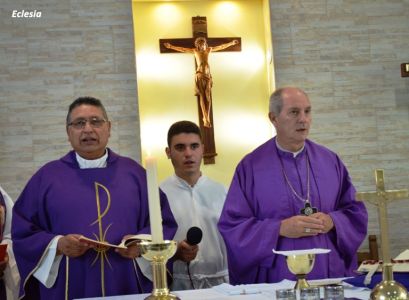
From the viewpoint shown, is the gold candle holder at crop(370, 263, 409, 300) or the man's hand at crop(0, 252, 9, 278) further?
the man's hand at crop(0, 252, 9, 278)

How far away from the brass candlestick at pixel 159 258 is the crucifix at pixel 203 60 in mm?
5862

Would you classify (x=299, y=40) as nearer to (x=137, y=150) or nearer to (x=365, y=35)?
(x=365, y=35)

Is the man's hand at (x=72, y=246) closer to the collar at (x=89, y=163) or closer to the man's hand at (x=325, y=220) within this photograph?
the collar at (x=89, y=163)

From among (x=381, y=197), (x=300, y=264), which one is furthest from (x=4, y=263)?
(x=381, y=197)

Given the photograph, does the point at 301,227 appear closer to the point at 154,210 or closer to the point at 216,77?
the point at 154,210

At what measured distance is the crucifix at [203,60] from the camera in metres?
8.09

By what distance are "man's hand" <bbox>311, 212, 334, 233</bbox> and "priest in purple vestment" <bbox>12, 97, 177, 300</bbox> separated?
2.85ft

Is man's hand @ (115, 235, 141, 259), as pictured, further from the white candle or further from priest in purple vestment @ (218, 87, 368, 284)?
the white candle

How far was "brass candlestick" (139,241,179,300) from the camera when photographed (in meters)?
2.20

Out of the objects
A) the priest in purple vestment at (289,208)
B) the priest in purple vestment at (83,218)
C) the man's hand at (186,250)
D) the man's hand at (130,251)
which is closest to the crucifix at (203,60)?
the priest in purple vestment at (289,208)

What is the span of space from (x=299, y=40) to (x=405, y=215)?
7.80ft

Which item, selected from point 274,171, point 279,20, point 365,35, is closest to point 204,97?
point 279,20

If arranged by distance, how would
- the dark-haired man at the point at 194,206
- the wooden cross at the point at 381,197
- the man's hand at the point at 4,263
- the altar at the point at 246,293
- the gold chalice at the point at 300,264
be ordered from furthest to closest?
the dark-haired man at the point at 194,206 → the man's hand at the point at 4,263 → the altar at the point at 246,293 → the gold chalice at the point at 300,264 → the wooden cross at the point at 381,197

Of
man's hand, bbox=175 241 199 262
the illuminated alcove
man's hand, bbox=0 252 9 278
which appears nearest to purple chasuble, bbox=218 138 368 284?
man's hand, bbox=175 241 199 262
